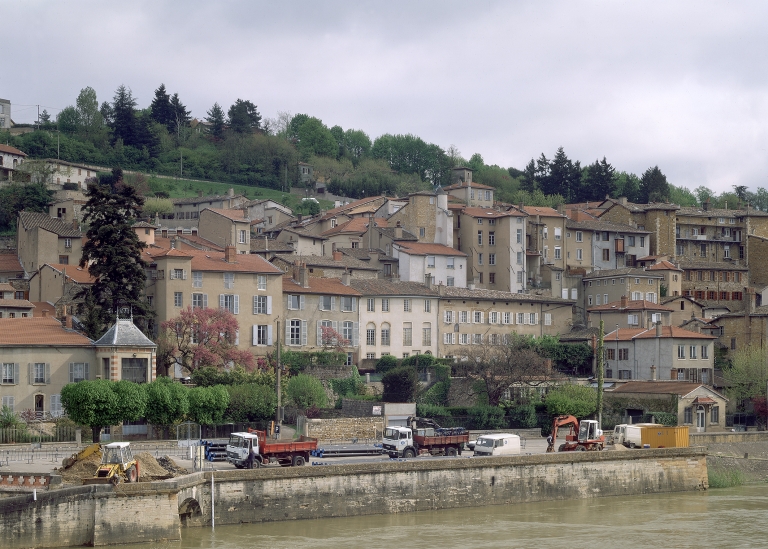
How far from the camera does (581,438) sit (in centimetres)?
5678

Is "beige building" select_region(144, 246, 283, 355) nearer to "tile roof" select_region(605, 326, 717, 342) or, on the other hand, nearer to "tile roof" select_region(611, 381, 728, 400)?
"tile roof" select_region(611, 381, 728, 400)

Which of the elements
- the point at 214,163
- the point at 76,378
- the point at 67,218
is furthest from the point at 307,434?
the point at 214,163

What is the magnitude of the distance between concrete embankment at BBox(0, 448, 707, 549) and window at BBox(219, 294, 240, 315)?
29862 millimetres

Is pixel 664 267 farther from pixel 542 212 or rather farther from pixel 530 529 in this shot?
pixel 530 529

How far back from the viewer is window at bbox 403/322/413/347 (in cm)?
8281

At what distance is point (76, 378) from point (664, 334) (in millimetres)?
37816

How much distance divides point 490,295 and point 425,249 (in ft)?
26.4

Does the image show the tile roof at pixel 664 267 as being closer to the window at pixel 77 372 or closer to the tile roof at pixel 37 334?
the tile roof at pixel 37 334

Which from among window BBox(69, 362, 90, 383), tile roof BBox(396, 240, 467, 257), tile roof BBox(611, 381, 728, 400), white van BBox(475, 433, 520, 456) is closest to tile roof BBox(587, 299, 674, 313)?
tile roof BBox(611, 381, 728, 400)

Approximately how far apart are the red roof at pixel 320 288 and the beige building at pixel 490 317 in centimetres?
758

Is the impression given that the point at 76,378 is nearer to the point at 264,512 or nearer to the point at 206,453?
the point at 206,453

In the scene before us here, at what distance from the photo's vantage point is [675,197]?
499ft

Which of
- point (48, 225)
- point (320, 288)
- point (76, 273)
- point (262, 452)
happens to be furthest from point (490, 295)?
point (262, 452)

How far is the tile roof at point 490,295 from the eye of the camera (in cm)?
8544
